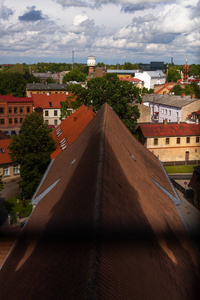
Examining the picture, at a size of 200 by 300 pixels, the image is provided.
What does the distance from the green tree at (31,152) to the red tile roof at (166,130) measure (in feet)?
41.4

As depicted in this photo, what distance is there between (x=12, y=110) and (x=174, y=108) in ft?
81.7

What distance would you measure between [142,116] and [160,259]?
40.6 metres

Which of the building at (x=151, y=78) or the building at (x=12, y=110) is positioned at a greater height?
the building at (x=151, y=78)

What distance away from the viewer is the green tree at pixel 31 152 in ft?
76.7

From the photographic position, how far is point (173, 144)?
33312 millimetres

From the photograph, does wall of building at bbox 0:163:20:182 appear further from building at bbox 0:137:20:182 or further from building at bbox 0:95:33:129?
building at bbox 0:95:33:129

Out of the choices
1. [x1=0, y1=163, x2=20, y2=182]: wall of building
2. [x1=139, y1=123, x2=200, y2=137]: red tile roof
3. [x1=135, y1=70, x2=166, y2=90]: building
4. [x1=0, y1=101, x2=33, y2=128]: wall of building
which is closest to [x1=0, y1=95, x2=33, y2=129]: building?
[x1=0, y1=101, x2=33, y2=128]: wall of building

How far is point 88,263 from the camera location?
12.5 feet

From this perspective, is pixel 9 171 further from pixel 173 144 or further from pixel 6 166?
pixel 173 144

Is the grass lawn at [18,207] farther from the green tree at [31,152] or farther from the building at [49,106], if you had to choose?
the building at [49,106]

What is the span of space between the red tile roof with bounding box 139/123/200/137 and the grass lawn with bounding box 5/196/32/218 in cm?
1514

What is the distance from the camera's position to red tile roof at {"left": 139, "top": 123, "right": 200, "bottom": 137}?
33072 mm

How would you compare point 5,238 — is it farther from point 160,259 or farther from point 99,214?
point 160,259

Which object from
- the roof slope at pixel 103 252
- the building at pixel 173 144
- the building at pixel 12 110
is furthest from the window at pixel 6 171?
the roof slope at pixel 103 252
